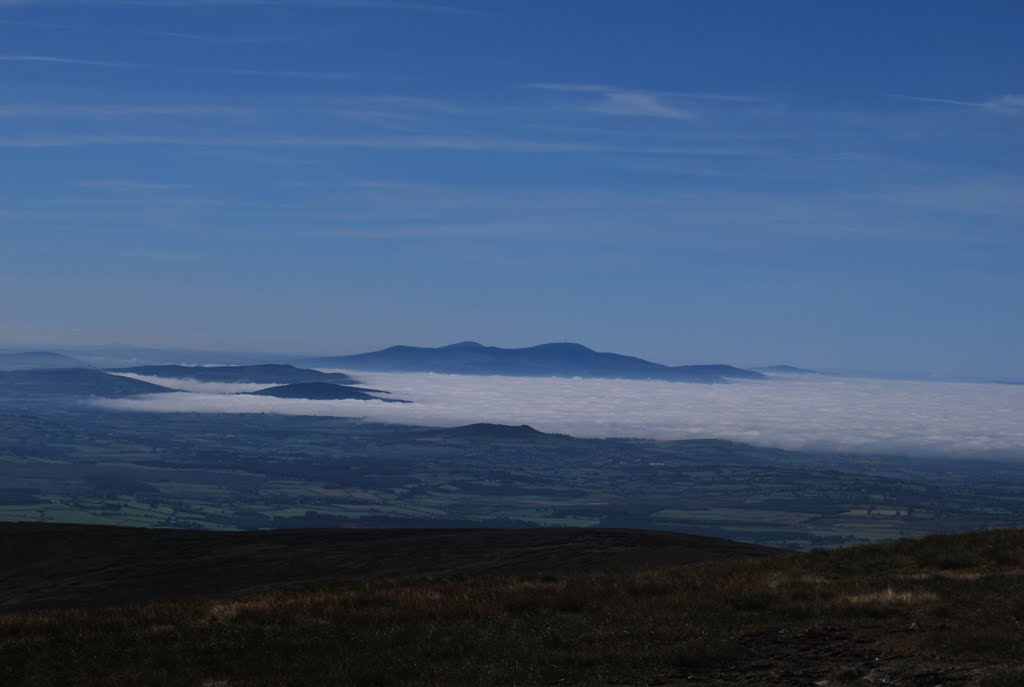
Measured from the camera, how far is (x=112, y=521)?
577 feet

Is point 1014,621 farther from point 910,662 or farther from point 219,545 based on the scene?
point 219,545

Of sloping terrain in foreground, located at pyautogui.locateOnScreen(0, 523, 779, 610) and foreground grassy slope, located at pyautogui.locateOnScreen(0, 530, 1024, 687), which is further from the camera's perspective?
sloping terrain in foreground, located at pyautogui.locateOnScreen(0, 523, 779, 610)

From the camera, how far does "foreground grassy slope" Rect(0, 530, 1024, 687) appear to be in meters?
17.5

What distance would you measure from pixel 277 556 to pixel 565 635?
27567 mm

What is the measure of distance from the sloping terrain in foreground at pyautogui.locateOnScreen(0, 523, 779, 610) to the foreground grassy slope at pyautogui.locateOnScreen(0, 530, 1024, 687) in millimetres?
10991

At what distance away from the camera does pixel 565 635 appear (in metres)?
20.5

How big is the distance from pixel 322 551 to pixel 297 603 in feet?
74.5

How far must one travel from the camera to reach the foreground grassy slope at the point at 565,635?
17.5 meters

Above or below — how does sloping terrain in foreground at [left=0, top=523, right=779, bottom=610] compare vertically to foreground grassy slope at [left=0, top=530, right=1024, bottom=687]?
below

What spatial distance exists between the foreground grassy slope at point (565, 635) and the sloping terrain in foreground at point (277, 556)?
11.0 metres

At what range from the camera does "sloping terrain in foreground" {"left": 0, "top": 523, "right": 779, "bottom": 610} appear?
39062mm

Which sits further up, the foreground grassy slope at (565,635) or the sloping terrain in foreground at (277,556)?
the foreground grassy slope at (565,635)

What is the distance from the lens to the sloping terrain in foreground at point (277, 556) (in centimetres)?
3906

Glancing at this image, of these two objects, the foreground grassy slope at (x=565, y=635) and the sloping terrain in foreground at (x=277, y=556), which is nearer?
the foreground grassy slope at (x=565, y=635)
